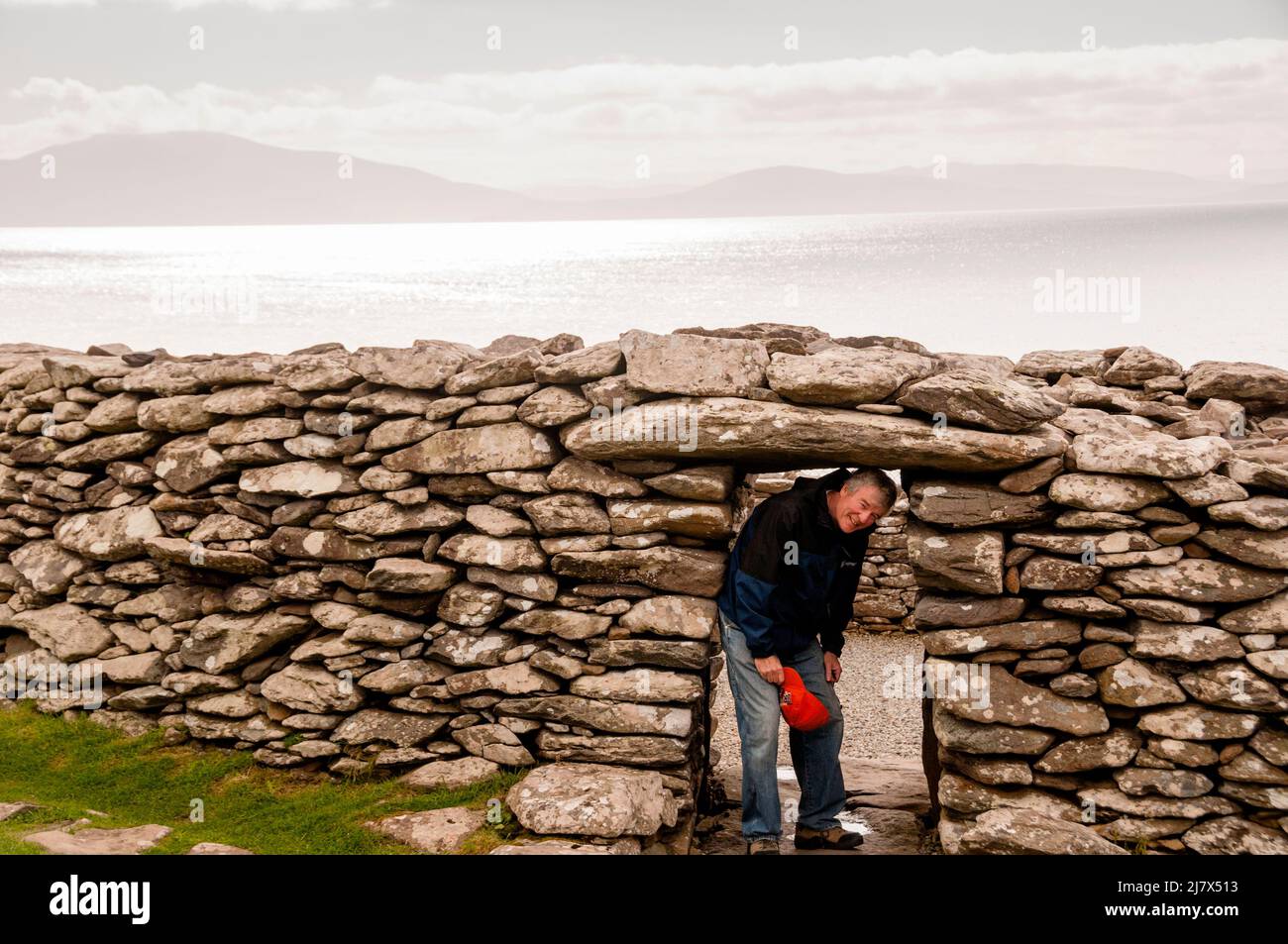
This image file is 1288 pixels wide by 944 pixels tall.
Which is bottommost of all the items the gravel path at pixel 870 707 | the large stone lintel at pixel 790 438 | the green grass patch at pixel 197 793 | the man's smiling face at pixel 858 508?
the gravel path at pixel 870 707

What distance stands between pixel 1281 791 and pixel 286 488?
22.3 feet

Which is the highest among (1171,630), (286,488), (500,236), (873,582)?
(500,236)

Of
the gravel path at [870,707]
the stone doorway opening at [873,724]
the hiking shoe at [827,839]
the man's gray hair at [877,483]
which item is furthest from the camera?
the gravel path at [870,707]

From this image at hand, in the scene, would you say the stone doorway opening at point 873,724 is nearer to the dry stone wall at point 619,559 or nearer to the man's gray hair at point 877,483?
the man's gray hair at point 877,483

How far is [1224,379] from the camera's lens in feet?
25.5

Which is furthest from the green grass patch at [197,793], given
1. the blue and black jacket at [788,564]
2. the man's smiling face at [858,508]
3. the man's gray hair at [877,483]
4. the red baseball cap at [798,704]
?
the man's gray hair at [877,483]

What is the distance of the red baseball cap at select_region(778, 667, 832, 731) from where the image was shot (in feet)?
21.6

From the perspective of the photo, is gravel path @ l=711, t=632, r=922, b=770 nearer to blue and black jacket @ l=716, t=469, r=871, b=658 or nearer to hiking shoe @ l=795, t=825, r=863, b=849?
hiking shoe @ l=795, t=825, r=863, b=849

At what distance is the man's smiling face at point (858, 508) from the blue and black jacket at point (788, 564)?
86 mm

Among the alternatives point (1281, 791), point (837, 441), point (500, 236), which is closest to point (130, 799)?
point (837, 441)

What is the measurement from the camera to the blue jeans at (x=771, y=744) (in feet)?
21.8

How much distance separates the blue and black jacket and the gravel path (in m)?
3.20
